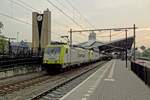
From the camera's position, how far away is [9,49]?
1287 inches

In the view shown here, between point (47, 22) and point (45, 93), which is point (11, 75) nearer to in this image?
point (45, 93)

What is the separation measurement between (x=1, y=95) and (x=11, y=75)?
519 inches

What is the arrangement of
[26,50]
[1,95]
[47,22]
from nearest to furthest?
[1,95], [26,50], [47,22]

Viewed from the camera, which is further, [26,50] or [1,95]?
[26,50]

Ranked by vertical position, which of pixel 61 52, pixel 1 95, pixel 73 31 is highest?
pixel 73 31

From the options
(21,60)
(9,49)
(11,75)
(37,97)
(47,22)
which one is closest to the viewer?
(37,97)

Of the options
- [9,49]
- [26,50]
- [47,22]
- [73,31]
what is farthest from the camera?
[47,22]

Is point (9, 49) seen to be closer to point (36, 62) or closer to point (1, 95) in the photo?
point (36, 62)

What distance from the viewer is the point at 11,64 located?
31.8 metres

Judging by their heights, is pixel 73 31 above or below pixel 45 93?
above

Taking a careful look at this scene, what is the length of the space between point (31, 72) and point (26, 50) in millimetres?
3137

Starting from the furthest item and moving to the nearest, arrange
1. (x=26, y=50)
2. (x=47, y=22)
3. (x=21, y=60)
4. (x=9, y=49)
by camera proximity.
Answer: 1. (x=47, y=22)
2. (x=26, y=50)
3. (x=21, y=60)
4. (x=9, y=49)

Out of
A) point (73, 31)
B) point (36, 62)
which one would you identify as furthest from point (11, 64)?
point (73, 31)

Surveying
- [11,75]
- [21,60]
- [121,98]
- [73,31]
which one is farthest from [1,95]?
[73,31]
